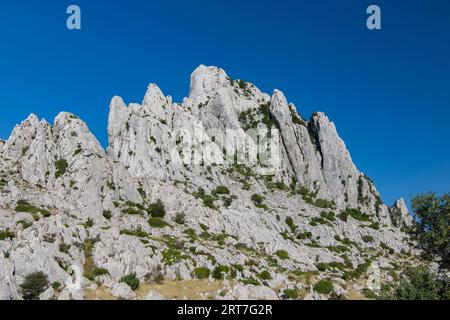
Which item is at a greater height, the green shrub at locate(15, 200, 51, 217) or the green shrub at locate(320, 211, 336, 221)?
the green shrub at locate(320, 211, 336, 221)

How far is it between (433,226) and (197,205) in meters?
52.9

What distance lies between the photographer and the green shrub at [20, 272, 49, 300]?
1800 inches

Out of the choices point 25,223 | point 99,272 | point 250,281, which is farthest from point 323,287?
point 25,223

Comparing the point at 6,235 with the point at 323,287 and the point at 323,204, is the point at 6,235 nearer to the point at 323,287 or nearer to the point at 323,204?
the point at 323,287

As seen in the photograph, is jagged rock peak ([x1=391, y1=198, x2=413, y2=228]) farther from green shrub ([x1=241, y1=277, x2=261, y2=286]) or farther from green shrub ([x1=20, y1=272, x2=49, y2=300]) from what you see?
green shrub ([x1=20, y1=272, x2=49, y2=300])

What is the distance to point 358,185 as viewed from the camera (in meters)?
135

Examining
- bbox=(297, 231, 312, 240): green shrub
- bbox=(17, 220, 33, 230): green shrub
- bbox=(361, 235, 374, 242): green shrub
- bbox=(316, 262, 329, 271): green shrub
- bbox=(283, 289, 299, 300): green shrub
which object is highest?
bbox=(17, 220, 33, 230): green shrub

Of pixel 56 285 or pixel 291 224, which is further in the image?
pixel 291 224

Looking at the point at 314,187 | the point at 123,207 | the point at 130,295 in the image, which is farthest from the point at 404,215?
the point at 130,295

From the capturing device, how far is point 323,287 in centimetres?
5853

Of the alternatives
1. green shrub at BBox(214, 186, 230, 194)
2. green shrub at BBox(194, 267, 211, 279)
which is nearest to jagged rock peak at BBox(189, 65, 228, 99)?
green shrub at BBox(214, 186, 230, 194)

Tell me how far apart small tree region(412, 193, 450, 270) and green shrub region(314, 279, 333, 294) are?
57.1ft

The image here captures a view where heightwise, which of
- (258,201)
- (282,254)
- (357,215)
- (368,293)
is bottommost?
(368,293)

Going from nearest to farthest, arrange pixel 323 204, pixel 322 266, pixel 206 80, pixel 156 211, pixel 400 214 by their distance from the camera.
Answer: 1. pixel 322 266
2. pixel 156 211
3. pixel 323 204
4. pixel 206 80
5. pixel 400 214
